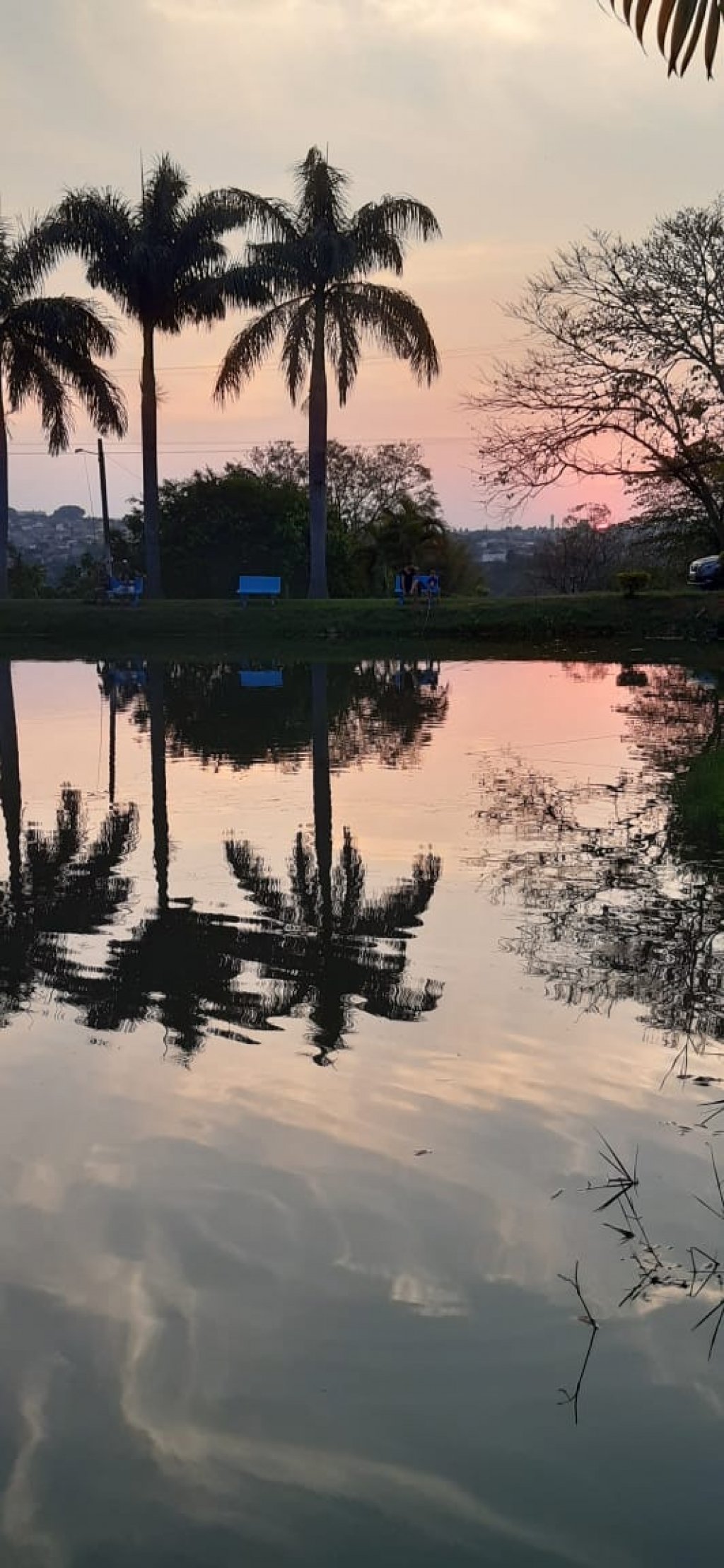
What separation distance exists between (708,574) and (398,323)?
1057cm

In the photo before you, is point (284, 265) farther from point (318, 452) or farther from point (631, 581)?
point (631, 581)

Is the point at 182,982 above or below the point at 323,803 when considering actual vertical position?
below

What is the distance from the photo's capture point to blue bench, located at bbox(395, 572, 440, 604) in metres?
36.5

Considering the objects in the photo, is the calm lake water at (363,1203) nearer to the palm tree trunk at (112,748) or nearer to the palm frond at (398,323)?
the palm tree trunk at (112,748)

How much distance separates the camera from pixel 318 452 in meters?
38.6

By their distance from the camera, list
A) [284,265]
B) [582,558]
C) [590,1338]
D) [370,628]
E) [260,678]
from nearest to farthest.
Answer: [590,1338]
[260,678]
[370,628]
[284,265]
[582,558]

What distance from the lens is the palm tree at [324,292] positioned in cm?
3691

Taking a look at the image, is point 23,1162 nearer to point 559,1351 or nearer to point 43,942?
point 559,1351

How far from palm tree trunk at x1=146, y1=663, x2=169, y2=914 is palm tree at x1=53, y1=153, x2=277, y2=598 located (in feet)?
66.8

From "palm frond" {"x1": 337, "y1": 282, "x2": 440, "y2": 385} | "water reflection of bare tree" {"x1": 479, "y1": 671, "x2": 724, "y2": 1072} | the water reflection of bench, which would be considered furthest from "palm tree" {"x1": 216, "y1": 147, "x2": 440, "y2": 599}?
"water reflection of bare tree" {"x1": 479, "y1": 671, "x2": 724, "y2": 1072}

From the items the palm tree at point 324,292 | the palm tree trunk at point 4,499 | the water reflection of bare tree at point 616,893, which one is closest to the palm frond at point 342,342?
the palm tree at point 324,292

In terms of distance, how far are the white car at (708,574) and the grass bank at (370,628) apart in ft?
1.59

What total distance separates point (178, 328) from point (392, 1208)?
129ft

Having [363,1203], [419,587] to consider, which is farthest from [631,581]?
[363,1203]
